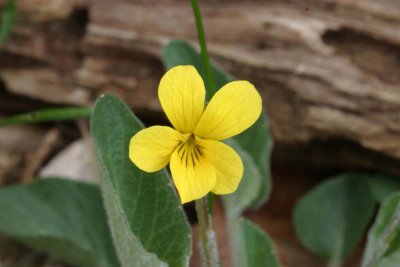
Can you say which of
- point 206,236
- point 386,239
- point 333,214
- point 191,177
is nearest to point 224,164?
point 191,177

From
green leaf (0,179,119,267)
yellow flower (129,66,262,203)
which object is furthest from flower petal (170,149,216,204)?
green leaf (0,179,119,267)

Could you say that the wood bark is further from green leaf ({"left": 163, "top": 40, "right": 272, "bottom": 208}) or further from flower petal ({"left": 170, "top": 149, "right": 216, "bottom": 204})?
flower petal ({"left": 170, "top": 149, "right": 216, "bottom": 204})

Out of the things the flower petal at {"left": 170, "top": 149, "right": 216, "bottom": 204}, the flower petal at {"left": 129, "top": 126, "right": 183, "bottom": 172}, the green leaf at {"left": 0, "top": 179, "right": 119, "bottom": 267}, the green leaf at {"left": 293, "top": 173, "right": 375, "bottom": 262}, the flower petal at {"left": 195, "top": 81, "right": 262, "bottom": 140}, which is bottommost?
the green leaf at {"left": 293, "top": 173, "right": 375, "bottom": 262}

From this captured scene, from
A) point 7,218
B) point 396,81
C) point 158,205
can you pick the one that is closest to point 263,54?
point 396,81

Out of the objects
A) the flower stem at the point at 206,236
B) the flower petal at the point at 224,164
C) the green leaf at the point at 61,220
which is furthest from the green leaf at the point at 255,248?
the flower petal at the point at 224,164

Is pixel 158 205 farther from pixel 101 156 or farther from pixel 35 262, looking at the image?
pixel 35 262

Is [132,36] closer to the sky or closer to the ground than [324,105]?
closer to the sky
